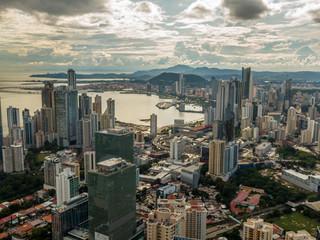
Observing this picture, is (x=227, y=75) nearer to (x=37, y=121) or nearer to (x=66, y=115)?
(x=66, y=115)

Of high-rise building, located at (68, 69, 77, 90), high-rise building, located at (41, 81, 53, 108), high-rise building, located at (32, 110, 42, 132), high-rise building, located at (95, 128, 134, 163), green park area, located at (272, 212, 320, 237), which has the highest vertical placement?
high-rise building, located at (68, 69, 77, 90)

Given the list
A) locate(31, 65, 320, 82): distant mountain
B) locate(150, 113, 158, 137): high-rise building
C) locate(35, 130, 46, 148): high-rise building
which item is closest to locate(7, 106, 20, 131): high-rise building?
locate(35, 130, 46, 148): high-rise building

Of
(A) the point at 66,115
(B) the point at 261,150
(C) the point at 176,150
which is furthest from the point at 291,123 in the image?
(A) the point at 66,115

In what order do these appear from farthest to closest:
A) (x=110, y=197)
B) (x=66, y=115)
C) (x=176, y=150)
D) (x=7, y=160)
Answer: (x=66, y=115), (x=176, y=150), (x=7, y=160), (x=110, y=197)

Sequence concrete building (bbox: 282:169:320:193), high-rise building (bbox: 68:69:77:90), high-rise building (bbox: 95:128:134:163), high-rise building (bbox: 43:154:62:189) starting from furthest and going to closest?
high-rise building (bbox: 68:69:77:90)
concrete building (bbox: 282:169:320:193)
high-rise building (bbox: 43:154:62:189)
high-rise building (bbox: 95:128:134:163)

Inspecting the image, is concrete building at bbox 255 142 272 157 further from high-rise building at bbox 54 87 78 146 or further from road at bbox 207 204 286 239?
high-rise building at bbox 54 87 78 146

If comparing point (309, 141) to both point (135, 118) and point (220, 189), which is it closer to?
point (220, 189)
